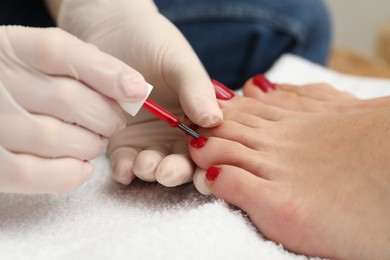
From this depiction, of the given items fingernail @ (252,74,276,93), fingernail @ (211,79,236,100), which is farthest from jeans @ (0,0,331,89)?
fingernail @ (211,79,236,100)

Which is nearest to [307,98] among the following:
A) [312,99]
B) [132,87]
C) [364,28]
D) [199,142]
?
[312,99]

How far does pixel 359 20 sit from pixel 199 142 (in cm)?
220

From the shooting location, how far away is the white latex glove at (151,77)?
0.73 m

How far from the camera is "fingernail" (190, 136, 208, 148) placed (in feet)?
2.44

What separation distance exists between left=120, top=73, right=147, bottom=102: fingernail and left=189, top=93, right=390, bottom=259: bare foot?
0.15 metres

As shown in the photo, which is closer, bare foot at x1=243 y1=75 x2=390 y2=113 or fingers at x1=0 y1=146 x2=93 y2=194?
fingers at x1=0 y1=146 x2=93 y2=194

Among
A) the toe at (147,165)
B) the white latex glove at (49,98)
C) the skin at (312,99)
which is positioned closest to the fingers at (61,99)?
the white latex glove at (49,98)

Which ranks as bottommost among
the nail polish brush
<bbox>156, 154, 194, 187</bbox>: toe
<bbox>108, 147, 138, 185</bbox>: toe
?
<bbox>108, 147, 138, 185</bbox>: toe

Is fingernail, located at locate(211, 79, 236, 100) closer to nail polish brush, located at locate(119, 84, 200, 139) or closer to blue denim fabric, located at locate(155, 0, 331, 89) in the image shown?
nail polish brush, located at locate(119, 84, 200, 139)

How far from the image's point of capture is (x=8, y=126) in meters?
0.60

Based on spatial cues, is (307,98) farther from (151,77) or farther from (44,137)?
(44,137)

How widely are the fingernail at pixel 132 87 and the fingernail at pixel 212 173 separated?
0.15 m

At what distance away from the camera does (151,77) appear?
32.7 inches

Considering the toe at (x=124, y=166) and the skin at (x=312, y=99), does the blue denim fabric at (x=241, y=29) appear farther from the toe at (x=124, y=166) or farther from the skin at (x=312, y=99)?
the toe at (x=124, y=166)
